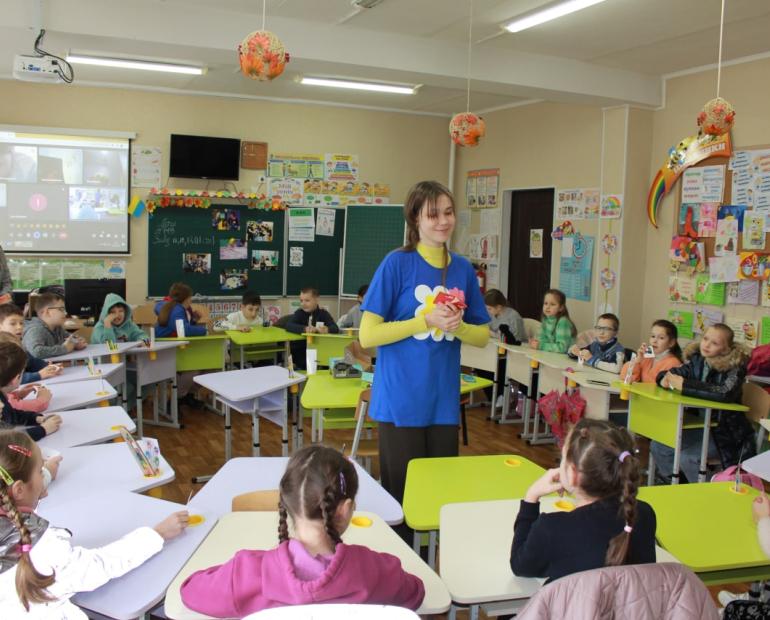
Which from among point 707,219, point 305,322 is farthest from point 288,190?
point 707,219

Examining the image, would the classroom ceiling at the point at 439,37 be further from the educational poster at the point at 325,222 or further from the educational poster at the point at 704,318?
the educational poster at the point at 325,222

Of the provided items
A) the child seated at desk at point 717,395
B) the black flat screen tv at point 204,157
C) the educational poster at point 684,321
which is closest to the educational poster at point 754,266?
the educational poster at point 684,321

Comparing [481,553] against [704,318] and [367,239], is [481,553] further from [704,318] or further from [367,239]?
[367,239]

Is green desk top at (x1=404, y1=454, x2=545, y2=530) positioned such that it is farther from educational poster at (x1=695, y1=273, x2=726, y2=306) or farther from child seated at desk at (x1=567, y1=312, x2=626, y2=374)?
educational poster at (x1=695, y1=273, x2=726, y2=306)

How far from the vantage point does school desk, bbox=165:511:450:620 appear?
1663 millimetres

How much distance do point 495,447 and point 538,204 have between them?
3154 mm

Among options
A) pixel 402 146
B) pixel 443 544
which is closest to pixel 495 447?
pixel 443 544

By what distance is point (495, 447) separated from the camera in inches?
219

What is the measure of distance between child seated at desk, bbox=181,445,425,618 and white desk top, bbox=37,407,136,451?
1507 mm

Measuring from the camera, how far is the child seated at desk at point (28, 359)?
13.7 ft

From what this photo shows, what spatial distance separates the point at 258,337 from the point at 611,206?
3.38 m

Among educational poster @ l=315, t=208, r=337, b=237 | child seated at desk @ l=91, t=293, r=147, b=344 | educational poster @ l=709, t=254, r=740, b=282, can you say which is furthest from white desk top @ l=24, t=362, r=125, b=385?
educational poster @ l=709, t=254, r=740, b=282

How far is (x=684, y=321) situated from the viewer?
6.13 meters

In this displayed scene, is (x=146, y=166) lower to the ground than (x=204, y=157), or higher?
lower
